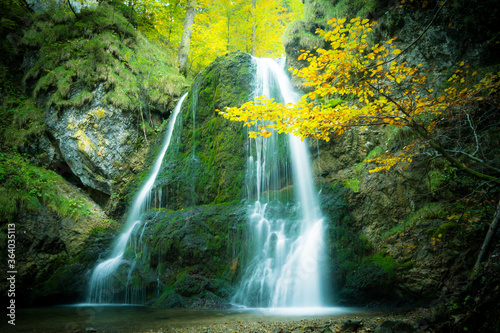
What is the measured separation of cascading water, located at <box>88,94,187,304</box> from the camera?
307 inches

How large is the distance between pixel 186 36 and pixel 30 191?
1117 cm

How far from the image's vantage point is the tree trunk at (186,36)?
15.3m

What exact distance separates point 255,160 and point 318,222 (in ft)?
10.5

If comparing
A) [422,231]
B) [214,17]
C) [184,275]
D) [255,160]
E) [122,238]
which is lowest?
[184,275]

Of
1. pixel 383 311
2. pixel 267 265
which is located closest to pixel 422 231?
pixel 383 311

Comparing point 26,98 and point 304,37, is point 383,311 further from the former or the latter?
point 26,98

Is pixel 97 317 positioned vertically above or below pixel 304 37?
below

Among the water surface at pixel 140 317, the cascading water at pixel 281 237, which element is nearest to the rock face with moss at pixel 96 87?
the water surface at pixel 140 317

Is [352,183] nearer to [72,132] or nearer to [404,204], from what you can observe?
[404,204]

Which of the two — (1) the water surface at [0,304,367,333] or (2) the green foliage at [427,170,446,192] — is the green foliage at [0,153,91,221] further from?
(2) the green foliage at [427,170,446,192]

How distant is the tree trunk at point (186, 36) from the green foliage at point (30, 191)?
8.78 meters

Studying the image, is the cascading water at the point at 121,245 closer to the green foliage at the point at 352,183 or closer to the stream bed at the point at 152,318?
the stream bed at the point at 152,318

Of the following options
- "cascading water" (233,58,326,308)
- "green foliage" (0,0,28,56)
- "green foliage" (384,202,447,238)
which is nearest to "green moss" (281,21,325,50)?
"cascading water" (233,58,326,308)

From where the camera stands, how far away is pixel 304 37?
1114 centimetres
